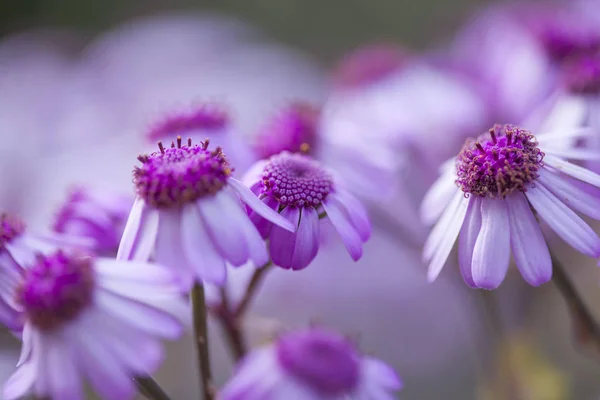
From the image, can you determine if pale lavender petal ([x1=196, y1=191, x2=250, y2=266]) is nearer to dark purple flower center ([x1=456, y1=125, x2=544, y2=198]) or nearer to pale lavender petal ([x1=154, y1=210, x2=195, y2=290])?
pale lavender petal ([x1=154, y1=210, x2=195, y2=290])

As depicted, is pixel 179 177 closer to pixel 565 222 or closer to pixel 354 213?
pixel 354 213

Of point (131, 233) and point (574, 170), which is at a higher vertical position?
point (574, 170)

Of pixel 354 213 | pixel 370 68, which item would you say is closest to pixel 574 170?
pixel 354 213

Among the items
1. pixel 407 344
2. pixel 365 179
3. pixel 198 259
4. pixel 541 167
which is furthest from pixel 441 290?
pixel 198 259

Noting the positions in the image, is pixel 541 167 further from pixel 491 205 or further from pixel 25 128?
pixel 25 128

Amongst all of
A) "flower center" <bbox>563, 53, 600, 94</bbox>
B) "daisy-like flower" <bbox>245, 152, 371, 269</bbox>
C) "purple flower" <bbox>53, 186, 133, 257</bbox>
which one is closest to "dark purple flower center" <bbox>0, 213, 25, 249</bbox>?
"purple flower" <bbox>53, 186, 133, 257</bbox>
